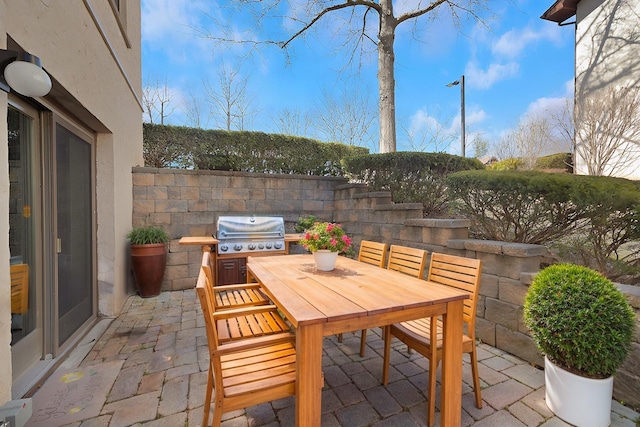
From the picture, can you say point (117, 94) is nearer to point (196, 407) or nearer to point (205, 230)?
point (205, 230)

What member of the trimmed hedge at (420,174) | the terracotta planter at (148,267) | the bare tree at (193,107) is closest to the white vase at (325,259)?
the trimmed hedge at (420,174)

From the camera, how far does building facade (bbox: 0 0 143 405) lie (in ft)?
5.61

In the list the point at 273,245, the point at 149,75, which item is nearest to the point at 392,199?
the point at 273,245

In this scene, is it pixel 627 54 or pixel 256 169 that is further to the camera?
pixel 627 54

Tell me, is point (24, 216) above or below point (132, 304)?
above

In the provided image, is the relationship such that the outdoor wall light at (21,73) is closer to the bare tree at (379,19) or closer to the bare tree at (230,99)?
the bare tree at (379,19)

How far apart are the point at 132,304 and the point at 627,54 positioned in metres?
10.9

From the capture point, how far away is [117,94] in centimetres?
356

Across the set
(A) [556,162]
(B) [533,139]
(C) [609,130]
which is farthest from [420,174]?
(B) [533,139]

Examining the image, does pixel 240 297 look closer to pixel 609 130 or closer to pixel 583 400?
pixel 583 400

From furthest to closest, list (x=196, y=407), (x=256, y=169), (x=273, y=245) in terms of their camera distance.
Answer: (x=256, y=169) → (x=273, y=245) → (x=196, y=407)

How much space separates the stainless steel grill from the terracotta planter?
81 centimetres

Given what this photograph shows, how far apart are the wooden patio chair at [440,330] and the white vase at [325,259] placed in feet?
2.10

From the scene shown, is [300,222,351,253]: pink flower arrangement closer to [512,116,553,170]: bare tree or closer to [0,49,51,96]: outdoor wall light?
[0,49,51,96]: outdoor wall light
